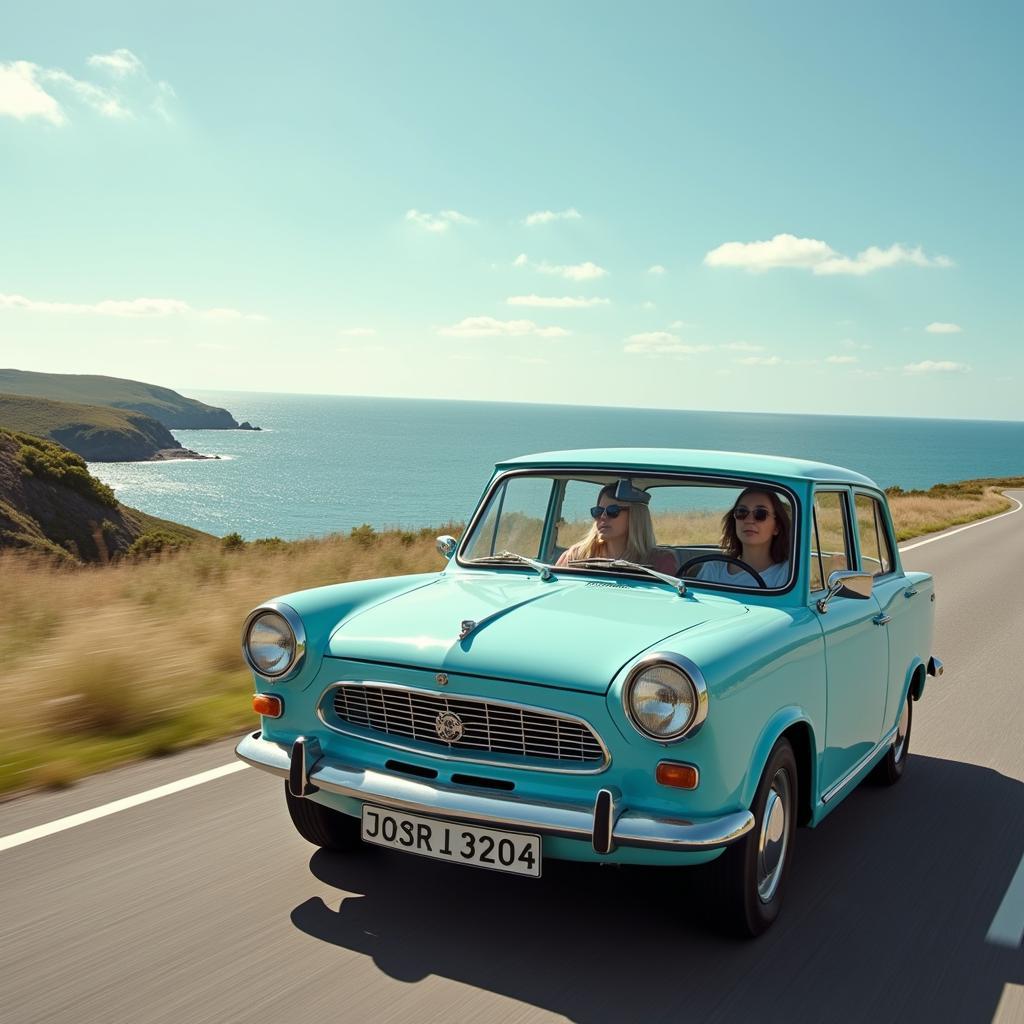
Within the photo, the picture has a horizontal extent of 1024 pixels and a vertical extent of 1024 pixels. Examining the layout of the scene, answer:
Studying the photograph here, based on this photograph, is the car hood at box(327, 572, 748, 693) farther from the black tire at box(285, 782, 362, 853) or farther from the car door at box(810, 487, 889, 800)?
the black tire at box(285, 782, 362, 853)

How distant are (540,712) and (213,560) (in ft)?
32.1

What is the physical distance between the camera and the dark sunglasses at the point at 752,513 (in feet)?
14.6

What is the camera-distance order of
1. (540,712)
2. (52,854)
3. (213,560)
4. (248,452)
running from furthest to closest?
1. (248,452)
2. (213,560)
3. (52,854)
4. (540,712)

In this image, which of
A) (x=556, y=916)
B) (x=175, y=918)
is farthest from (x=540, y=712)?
(x=175, y=918)

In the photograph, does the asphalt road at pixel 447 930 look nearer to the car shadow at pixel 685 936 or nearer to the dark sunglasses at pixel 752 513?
the car shadow at pixel 685 936

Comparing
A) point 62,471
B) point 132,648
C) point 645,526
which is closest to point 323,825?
point 645,526

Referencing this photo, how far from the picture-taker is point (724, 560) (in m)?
4.44

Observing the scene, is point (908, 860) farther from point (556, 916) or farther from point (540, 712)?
point (540, 712)

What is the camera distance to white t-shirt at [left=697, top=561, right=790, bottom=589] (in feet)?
13.9

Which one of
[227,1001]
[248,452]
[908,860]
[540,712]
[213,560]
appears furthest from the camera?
[248,452]

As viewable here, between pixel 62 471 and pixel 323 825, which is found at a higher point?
pixel 323 825

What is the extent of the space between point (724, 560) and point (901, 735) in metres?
1.79

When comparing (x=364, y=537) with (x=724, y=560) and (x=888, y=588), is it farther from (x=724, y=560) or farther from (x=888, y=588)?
(x=724, y=560)

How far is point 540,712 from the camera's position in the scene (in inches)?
127
